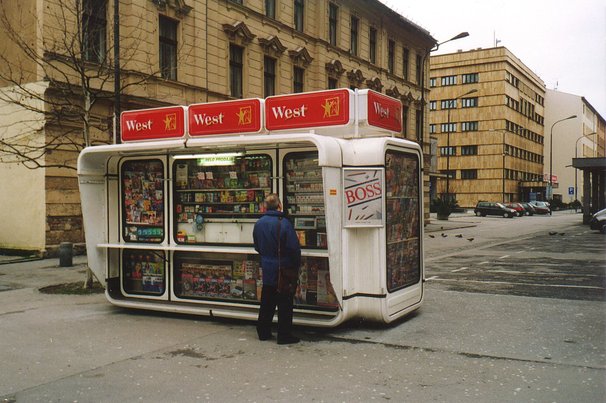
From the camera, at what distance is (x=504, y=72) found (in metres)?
76.2

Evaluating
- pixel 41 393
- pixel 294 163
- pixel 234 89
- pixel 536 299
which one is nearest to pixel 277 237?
pixel 294 163

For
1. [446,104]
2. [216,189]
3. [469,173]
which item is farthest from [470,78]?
[216,189]

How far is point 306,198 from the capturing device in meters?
8.05

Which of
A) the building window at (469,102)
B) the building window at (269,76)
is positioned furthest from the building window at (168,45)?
the building window at (469,102)

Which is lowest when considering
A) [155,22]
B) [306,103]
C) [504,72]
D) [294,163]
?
[294,163]

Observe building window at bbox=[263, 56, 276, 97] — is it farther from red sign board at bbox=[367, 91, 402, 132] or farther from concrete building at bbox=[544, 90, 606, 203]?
concrete building at bbox=[544, 90, 606, 203]

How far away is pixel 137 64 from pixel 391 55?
2111 cm

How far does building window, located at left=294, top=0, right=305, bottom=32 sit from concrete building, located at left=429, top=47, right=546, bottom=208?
5118 cm

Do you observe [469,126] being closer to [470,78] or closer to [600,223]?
[470,78]

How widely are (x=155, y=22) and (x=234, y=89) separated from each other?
4.73m

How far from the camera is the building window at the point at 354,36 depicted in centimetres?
3183

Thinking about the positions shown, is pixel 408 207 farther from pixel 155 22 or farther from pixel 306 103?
pixel 155 22

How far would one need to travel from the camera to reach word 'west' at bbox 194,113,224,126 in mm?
8328

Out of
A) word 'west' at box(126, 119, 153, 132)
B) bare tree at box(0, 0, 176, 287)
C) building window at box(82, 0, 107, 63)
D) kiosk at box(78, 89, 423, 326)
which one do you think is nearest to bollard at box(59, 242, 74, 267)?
bare tree at box(0, 0, 176, 287)
